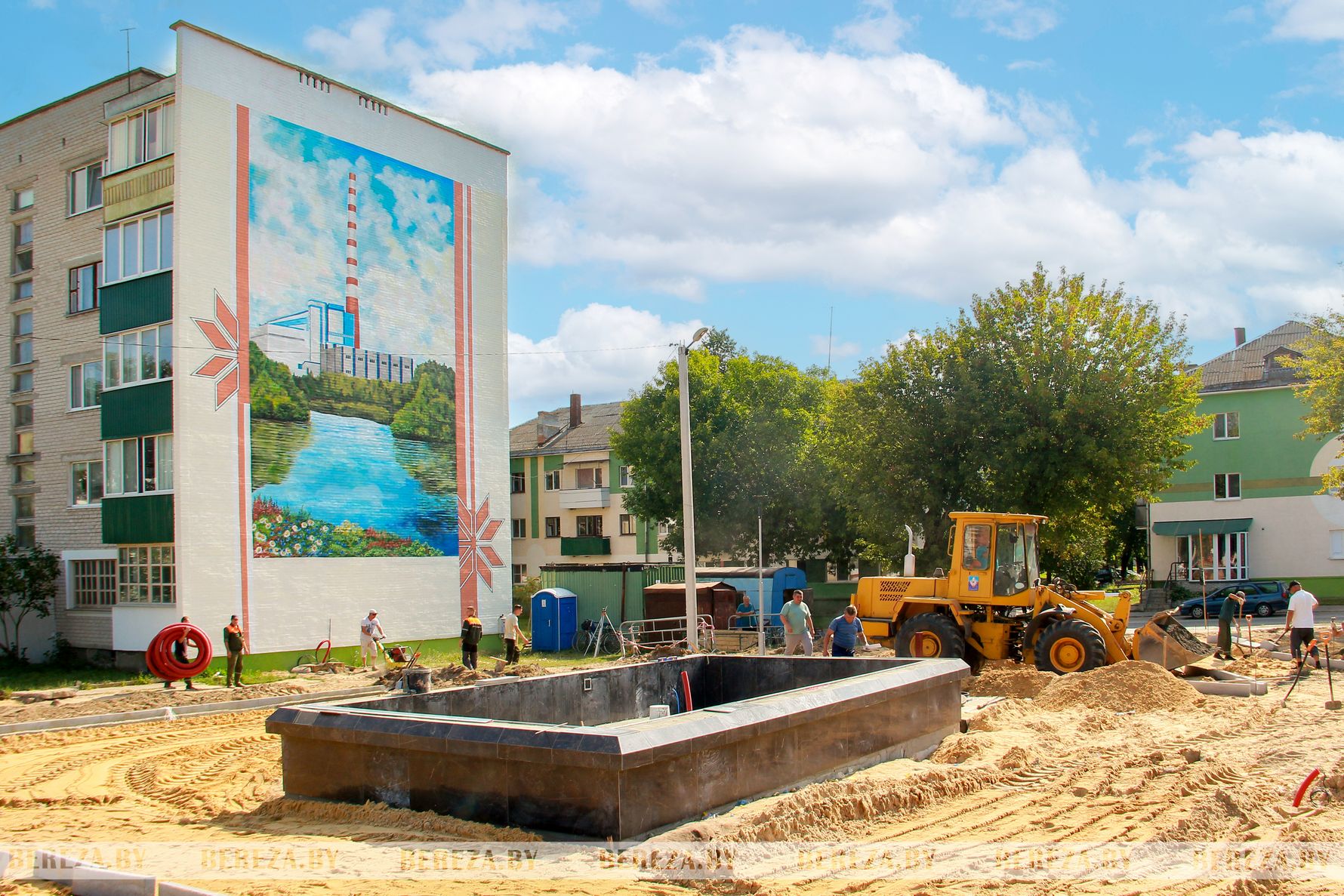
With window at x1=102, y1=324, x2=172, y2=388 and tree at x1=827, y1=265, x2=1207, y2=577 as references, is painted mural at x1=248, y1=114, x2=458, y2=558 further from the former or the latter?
tree at x1=827, y1=265, x2=1207, y2=577

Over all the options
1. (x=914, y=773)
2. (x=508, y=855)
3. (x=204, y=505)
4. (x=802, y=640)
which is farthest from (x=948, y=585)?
(x=204, y=505)

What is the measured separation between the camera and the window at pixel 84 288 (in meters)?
28.5

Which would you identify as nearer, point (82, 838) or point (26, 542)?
point (82, 838)

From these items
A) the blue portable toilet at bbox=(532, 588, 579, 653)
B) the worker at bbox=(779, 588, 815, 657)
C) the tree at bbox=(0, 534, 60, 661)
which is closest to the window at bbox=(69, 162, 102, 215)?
the tree at bbox=(0, 534, 60, 661)

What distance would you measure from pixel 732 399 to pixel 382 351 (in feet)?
69.0

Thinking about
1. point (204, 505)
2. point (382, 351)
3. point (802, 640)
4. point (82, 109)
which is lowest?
point (802, 640)

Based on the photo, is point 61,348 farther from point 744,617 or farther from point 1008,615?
point 1008,615

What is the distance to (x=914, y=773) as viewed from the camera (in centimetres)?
962

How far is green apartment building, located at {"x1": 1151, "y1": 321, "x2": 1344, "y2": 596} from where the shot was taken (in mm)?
43500

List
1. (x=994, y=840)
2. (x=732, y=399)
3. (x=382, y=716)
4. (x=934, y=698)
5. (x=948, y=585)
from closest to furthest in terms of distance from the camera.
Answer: (x=994, y=840) < (x=382, y=716) < (x=934, y=698) < (x=948, y=585) < (x=732, y=399)

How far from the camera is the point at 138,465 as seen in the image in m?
25.6

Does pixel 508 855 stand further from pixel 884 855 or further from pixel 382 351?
pixel 382 351

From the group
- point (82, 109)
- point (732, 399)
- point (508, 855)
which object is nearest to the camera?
point (508, 855)

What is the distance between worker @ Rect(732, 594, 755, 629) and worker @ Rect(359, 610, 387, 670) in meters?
10.9
